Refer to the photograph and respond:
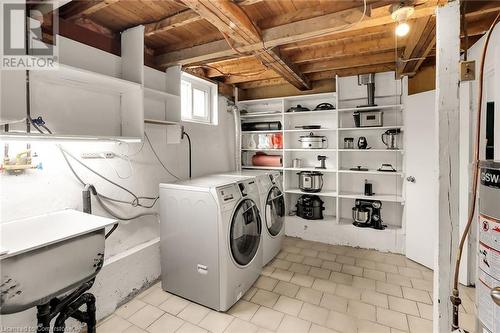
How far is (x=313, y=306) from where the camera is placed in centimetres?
204

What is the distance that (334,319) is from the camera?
1.89m

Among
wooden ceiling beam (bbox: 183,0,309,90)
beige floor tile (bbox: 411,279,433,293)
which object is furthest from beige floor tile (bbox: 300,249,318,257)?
wooden ceiling beam (bbox: 183,0,309,90)

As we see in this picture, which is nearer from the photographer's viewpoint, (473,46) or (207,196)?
(207,196)

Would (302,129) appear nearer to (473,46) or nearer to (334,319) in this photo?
(473,46)

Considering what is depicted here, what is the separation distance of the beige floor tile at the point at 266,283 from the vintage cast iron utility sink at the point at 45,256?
1.47 m

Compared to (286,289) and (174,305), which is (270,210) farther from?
(174,305)

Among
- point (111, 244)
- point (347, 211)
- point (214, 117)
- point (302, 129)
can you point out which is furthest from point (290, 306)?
point (214, 117)

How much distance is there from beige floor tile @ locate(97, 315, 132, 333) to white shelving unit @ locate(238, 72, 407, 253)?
7.84 feet

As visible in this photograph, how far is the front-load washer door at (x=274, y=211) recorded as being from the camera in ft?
9.10

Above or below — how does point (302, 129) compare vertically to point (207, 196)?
above

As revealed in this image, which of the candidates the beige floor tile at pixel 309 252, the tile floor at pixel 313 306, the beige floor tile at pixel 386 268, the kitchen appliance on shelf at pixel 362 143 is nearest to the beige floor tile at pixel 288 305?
the tile floor at pixel 313 306

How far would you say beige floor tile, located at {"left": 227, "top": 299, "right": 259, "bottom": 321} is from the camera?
195 cm

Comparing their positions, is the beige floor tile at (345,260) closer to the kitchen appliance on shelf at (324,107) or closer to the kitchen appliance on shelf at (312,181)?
the kitchen appliance on shelf at (312,181)

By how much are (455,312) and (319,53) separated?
238 centimetres
